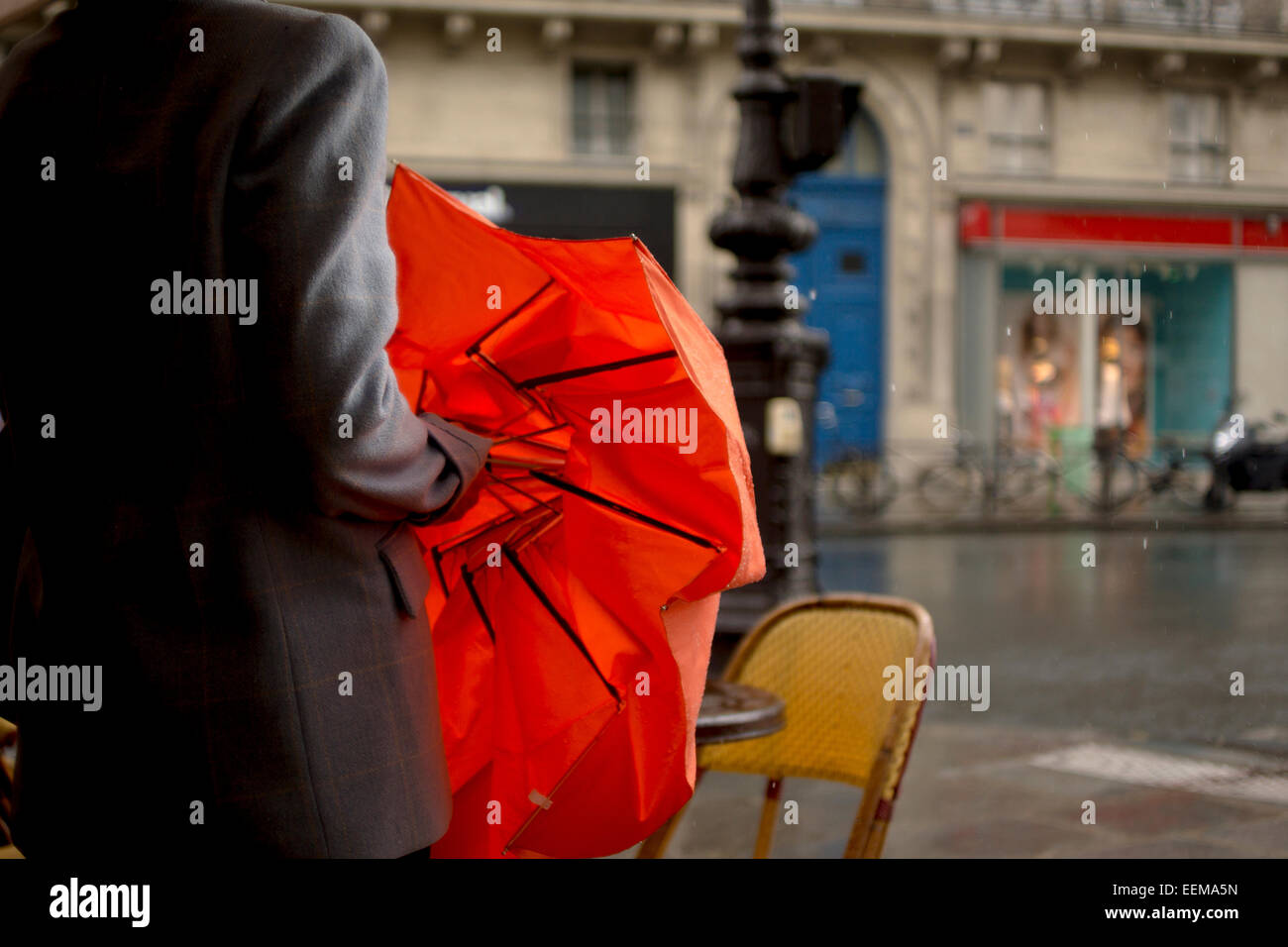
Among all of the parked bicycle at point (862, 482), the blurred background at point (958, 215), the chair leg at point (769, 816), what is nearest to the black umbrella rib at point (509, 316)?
the chair leg at point (769, 816)

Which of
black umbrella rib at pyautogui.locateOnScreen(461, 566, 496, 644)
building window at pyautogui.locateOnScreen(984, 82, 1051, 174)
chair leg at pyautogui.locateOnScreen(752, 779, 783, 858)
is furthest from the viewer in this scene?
building window at pyautogui.locateOnScreen(984, 82, 1051, 174)

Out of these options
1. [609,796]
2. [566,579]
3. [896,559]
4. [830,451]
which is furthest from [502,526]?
[830,451]

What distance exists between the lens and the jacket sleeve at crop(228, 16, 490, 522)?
1298 millimetres

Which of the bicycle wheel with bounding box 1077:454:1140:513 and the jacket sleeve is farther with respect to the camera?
the bicycle wheel with bounding box 1077:454:1140:513

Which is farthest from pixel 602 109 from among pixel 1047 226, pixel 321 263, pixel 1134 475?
pixel 321 263

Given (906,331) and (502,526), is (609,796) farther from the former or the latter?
(906,331)

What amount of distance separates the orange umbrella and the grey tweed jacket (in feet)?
1.00

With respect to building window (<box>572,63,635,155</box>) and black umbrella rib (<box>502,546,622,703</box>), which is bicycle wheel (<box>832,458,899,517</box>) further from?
black umbrella rib (<box>502,546,622,703</box>)

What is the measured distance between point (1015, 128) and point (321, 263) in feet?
68.6

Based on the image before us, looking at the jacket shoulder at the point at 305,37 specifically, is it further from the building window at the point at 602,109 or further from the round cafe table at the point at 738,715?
the building window at the point at 602,109

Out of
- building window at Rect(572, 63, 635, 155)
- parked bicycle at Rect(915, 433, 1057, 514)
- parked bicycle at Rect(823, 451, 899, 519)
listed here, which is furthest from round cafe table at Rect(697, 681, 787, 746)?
building window at Rect(572, 63, 635, 155)

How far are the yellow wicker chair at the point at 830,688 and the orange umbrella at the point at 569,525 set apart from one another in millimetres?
768

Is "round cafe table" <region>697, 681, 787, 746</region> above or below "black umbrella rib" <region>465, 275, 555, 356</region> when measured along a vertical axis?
below

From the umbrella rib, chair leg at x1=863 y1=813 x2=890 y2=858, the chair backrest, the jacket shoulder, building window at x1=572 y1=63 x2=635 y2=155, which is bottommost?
chair leg at x1=863 y1=813 x2=890 y2=858
